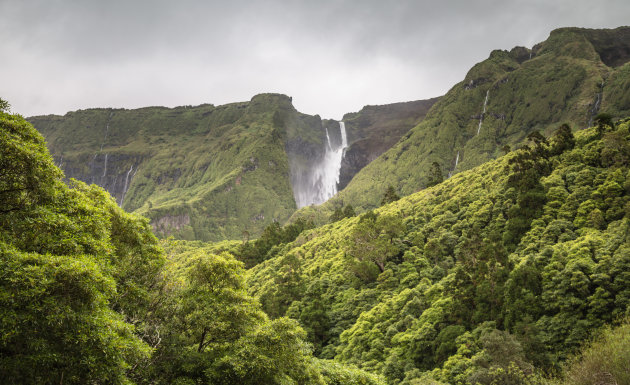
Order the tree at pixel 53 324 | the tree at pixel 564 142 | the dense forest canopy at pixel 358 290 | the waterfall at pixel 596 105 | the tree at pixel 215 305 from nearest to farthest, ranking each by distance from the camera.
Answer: the tree at pixel 53 324 → the dense forest canopy at pixel 358 290 → the tree at pixel 215 305 → the tree at pixel 564 142 → the waterfall at pixel 596 105

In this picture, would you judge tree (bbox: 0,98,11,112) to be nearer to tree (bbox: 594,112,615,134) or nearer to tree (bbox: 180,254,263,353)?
tree (bbox: 180,254,263,353)

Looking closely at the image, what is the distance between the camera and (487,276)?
35812mm

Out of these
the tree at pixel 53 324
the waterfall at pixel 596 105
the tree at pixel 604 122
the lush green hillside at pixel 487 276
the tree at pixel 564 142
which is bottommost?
the lush green hillside at pixel 487 276

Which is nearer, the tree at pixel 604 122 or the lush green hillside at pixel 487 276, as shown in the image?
the lush green hillside at pixel 487 276

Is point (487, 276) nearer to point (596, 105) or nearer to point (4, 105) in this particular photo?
point (4, 105)

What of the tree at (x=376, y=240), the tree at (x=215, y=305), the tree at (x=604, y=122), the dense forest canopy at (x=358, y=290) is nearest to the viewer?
the dense forest canopy at (x=358, y=290)

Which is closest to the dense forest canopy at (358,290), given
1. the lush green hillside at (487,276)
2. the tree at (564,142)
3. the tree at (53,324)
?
the tree at (53,324)

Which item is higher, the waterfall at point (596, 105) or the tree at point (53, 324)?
the waterfall at point (596, 105)

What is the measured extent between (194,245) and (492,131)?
164m

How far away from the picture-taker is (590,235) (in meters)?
32.7

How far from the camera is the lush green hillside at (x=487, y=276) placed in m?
26.4

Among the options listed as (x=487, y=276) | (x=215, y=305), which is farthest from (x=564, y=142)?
(x=215, y=305)

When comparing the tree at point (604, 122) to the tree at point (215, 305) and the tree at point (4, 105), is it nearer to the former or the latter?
the tree at point (215, 305)

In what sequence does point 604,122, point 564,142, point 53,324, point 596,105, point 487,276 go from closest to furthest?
1. point 53,324
2. point 487,276
3. point 604,122
4. point 564,142
5. point 596,105
